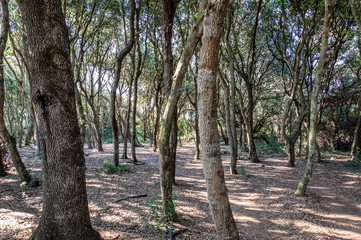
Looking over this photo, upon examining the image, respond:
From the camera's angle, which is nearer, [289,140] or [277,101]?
[289,140]

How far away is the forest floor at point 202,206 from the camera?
15.8 ft

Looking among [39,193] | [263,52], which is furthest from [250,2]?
[39,193]

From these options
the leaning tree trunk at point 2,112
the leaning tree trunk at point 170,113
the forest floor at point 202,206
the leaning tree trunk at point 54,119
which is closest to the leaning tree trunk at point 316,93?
the forest floor at point 202,206

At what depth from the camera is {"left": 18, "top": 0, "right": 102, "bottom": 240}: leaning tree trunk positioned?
3221mm

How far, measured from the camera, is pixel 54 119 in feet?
10.7

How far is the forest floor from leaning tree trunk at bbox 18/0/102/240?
122cm

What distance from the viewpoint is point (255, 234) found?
205 inches

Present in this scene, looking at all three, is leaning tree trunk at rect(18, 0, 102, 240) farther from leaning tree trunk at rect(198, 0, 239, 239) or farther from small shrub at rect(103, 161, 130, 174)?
small shrub at rect(103, 161, 130, 174)

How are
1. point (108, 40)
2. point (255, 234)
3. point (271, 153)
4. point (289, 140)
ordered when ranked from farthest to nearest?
point (271, 153), point (108, 40), point (289, 140), point (255, 234)

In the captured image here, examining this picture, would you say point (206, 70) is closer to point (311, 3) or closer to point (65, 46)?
point (65, 46)

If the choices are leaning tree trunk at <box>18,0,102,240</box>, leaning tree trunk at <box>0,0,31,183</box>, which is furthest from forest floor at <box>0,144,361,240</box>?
leaning tree trunk at <box>18,0,102,240</box>

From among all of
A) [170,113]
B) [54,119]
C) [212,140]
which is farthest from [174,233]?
[54,119]

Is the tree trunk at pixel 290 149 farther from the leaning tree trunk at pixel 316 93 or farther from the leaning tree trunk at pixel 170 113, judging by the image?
the leaning tree trunk at pixel 170 113

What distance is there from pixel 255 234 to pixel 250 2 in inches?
447
